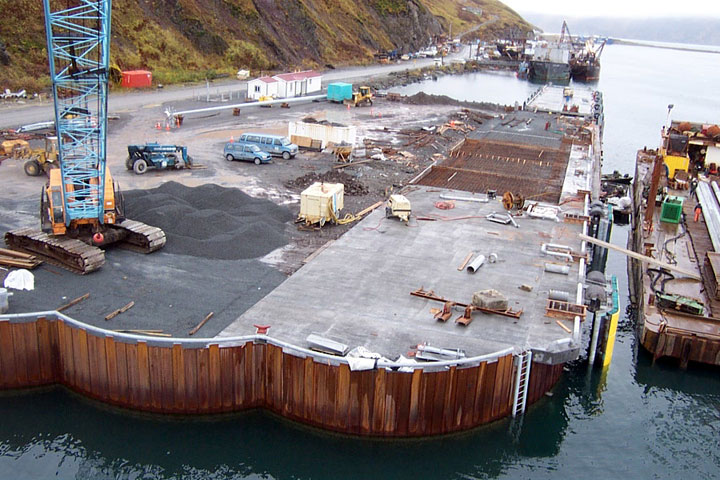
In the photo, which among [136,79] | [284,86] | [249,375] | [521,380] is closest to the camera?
[249,375]

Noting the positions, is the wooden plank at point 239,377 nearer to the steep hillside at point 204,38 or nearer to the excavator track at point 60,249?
the excavator track at point 60,249

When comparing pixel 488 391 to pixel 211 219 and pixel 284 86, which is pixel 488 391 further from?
pixel 284 86

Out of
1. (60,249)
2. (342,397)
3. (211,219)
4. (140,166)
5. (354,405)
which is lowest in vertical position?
(354,405)

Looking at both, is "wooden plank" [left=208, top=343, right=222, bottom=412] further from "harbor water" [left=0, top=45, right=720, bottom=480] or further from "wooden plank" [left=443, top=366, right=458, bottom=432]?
"wooden plank" [left=443, top=366, right=458, bottom=432]

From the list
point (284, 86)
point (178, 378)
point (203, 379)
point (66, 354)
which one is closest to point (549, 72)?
point (284, 86)

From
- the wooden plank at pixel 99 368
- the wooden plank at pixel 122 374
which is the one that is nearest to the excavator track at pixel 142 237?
the wooden plank at pixel 99 368

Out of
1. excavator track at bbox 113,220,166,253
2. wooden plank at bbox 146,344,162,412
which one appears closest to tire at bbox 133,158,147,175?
excavator track at bbox 113,220,166,253

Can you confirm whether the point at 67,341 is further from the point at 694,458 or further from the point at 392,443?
the point at 694,458
